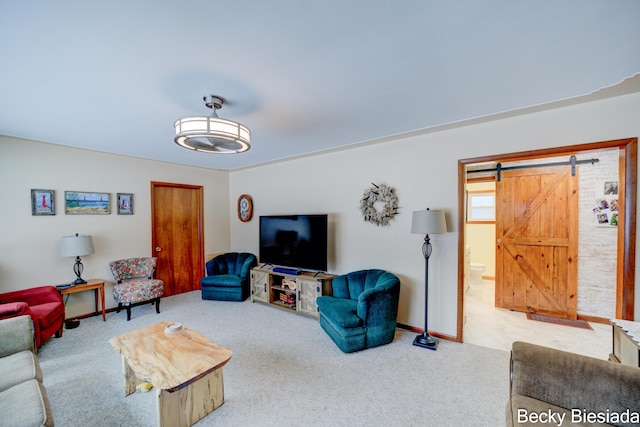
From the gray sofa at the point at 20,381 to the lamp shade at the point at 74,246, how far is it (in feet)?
5.38

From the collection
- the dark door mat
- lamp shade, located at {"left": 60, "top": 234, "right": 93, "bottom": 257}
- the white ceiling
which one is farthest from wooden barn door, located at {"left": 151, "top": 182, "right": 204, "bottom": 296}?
the dark door mat

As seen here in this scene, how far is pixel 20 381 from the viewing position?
1656 mm

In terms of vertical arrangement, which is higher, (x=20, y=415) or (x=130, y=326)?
(x=20, y=415)

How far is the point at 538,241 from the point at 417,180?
2.24 metres

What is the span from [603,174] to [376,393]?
413 centimetres

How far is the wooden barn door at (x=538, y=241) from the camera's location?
A: 11.9 ft

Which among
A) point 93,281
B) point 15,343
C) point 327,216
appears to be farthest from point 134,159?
point 327,216

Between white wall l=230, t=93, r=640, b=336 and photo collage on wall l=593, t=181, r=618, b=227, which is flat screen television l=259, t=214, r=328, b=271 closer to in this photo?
white wall l=230, t=93, r=640, b=336

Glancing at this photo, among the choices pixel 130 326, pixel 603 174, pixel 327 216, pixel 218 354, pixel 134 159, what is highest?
pixel 134 159

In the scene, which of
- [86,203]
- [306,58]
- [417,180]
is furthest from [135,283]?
[417,180]

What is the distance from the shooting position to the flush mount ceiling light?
1.82m

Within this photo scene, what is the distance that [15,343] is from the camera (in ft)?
6.55

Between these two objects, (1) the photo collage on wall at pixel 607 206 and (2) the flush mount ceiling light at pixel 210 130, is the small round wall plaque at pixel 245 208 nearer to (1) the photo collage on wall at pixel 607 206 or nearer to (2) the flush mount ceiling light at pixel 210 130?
(2) the flush mount ceiling light at pixel 210 130

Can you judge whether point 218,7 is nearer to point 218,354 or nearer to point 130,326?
point 218,354
